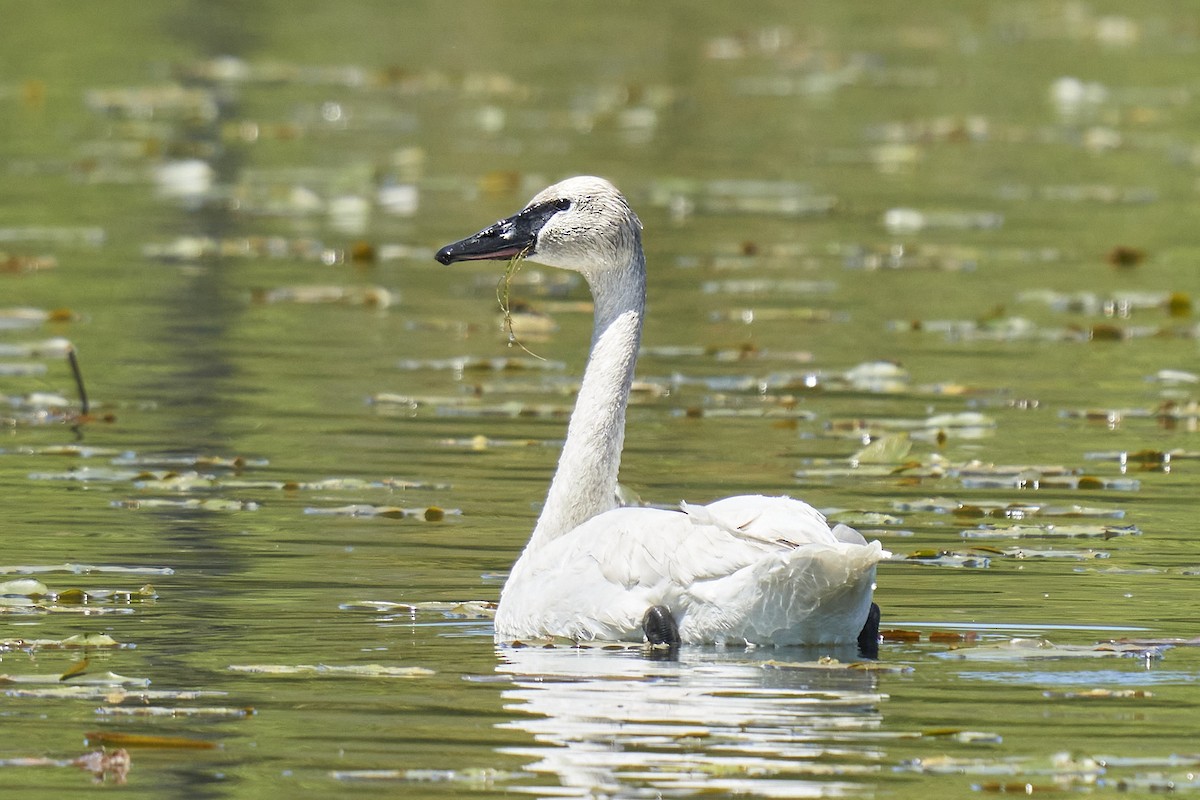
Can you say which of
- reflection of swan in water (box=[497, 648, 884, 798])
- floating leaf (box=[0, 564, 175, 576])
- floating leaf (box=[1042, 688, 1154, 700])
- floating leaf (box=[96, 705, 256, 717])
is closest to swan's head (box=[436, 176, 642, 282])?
floating leaf (box=[0, 564, 175, 576])

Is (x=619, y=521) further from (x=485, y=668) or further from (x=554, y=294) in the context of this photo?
(x=554, y=294)

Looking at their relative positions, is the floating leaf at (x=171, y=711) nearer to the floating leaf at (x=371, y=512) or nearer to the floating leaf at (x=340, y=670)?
the floating leaf at (x=340, y=670)

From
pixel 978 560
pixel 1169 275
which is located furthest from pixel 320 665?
pixel 1169 275

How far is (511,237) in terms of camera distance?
381 inches

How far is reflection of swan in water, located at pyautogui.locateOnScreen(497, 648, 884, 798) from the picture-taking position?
657 cm

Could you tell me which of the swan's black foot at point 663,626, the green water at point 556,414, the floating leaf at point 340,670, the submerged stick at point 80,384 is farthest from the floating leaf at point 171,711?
the submerged stick at point 80,384

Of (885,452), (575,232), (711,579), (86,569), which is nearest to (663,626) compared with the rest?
(711,579)

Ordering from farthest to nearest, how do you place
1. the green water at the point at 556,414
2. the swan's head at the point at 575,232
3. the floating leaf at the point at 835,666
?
the swan's head at the point at 575,232 < the floating leaf at the point at 835,666 < the green water at the point at 556,414

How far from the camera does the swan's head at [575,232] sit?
9562 millimetres

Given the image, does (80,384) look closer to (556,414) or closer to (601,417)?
(556,414)

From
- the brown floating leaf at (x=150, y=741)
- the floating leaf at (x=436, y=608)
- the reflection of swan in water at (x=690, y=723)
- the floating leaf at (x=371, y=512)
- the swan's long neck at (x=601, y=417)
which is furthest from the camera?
the floating leaf at (x=371, y=512)

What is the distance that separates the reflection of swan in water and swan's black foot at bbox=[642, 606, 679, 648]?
0.08m

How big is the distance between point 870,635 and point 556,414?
5.54 meters

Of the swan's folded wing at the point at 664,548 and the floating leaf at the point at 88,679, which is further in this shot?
the swan's folded wing at the point at 664,548
